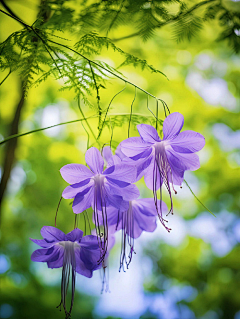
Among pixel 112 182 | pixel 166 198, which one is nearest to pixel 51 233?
pixel 112 182

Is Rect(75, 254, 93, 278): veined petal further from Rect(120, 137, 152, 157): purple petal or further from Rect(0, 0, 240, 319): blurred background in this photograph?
Rect(0, 0, 240, 319): blurred background

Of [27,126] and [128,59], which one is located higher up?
[27,126]

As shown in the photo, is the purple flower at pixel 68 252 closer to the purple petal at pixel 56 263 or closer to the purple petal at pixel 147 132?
the purple petal at pixel 56 263

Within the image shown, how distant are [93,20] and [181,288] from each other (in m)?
2.58

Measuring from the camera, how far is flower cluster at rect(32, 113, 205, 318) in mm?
477

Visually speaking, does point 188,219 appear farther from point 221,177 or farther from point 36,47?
point 36,47

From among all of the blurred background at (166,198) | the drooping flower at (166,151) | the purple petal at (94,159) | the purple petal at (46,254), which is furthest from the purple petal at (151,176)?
the blurred background at (166,198)

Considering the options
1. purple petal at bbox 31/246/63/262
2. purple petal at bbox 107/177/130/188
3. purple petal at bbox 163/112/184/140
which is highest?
purple petal at bbox 163/112/184/140

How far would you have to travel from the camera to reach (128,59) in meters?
0.66

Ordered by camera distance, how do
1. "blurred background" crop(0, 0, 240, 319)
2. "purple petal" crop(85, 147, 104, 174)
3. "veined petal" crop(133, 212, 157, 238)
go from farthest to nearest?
"blurred background" crop(0, 0, 240, 319), "veined petal" crop(133, 212, 157, 238), "purple petal" crop(85, 147, 104, 174)

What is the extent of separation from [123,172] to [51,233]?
0.19 meters

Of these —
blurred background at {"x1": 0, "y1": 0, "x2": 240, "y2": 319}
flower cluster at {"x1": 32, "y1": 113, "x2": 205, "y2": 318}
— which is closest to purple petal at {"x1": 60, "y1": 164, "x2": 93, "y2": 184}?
flower cluster at {"x1": 32, "y1": 113, "x2": 205, "y2": 318}

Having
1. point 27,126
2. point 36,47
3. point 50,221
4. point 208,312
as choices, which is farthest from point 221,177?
point 36,47

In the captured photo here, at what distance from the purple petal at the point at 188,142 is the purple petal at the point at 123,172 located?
0.12 meters
